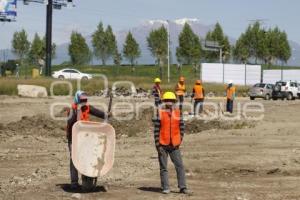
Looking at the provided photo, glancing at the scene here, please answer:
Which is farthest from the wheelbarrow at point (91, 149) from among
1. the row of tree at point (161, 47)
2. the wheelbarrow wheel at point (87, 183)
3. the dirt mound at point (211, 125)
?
the row of tree at point (161, 47)

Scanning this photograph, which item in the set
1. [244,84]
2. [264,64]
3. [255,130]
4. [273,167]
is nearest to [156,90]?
[255,130]

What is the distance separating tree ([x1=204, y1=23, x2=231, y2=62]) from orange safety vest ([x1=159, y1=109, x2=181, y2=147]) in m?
85.8

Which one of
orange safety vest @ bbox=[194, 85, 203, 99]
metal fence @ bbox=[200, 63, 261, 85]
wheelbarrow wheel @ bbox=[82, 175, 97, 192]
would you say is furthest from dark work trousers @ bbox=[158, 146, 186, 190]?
metal fence @ bbox=[200, 63, 261, 85]

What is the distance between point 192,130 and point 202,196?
43.0ft

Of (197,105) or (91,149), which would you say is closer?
(91,149)

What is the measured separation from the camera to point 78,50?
92188 mm

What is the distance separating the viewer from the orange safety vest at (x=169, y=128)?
35.7ft

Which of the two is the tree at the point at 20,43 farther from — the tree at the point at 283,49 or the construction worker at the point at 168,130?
the construction worker at the point at 168,130

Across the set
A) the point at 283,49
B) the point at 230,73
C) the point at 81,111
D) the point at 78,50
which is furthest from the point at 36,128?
the point at 283,49

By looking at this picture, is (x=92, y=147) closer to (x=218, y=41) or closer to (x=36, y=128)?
(x=36, y=128)

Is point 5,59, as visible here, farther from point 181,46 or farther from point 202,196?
point 202,196

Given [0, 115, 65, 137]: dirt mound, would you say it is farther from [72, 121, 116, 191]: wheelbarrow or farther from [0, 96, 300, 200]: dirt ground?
[72, 121, 116, 191]: wheelbarrow

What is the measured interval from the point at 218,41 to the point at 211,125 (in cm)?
7464

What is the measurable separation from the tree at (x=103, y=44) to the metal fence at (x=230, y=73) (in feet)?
83.2
